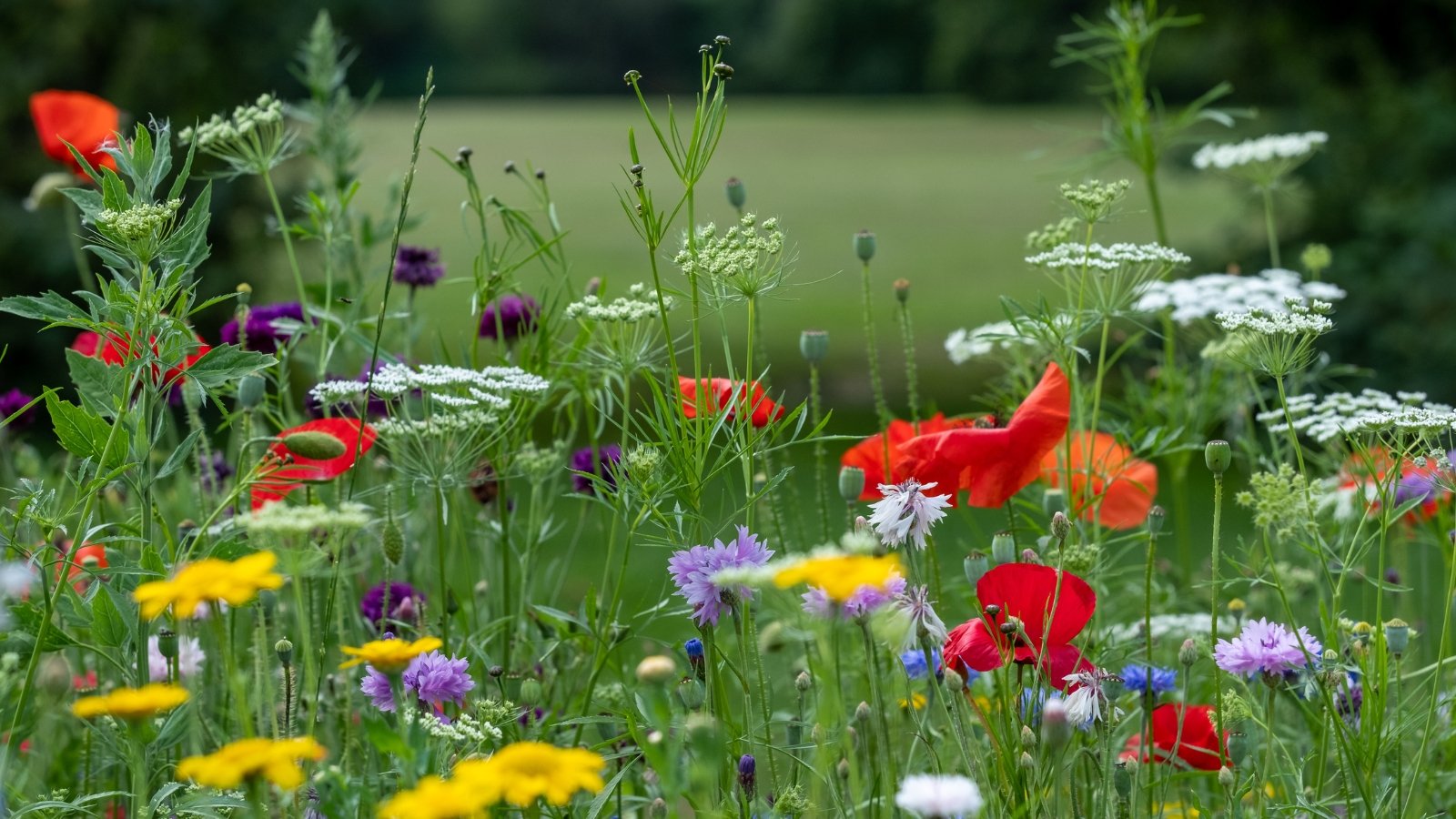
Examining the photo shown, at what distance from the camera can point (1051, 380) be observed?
127 cm

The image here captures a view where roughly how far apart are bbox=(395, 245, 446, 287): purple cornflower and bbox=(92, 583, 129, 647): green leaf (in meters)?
0.76

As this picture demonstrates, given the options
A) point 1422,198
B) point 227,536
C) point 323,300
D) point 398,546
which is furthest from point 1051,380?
point 1422,198

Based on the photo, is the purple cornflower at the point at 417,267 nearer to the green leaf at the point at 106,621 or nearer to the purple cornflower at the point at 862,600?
the green leaf at the point at 106,621

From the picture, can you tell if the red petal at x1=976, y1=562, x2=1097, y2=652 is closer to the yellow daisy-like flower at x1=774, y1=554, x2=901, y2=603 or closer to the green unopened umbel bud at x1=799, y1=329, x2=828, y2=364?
the green unopened umbel bud at x1=799, y1=329, x2=828, y2=364

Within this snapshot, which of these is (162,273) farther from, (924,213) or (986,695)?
(924,213)

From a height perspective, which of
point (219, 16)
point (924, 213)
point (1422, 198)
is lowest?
point (924, 213)

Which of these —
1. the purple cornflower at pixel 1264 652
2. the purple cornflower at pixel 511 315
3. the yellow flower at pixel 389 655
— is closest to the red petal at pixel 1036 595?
the purple cornflower at pixel 1264 652

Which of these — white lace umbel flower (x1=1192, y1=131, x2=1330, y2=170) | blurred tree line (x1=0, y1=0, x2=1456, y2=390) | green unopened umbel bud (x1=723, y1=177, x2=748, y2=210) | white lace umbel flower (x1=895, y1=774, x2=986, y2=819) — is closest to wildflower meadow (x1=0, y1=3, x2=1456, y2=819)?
white lace umbel flower (x1=895, y1=774, x2=986, y2=819)

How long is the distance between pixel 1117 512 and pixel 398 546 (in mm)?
780

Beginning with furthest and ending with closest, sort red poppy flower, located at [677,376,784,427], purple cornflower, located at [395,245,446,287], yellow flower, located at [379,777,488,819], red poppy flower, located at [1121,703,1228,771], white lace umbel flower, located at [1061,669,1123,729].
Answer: purple cornflower, located at [395,245,446,287], red poppy flower, located at [1121,703,1228,771], red poppy flower, located at [677,376,784,427], white lace umbel flower, located at [1061,669,1123,729], yellow flower, located at [379,777,488,819]

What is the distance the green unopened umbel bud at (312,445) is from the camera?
1.06 meters

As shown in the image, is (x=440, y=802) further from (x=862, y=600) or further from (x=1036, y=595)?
(x=1036, y=595)

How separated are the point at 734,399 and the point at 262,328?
0.75m

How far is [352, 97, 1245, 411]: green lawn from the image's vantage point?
9.45 meters
